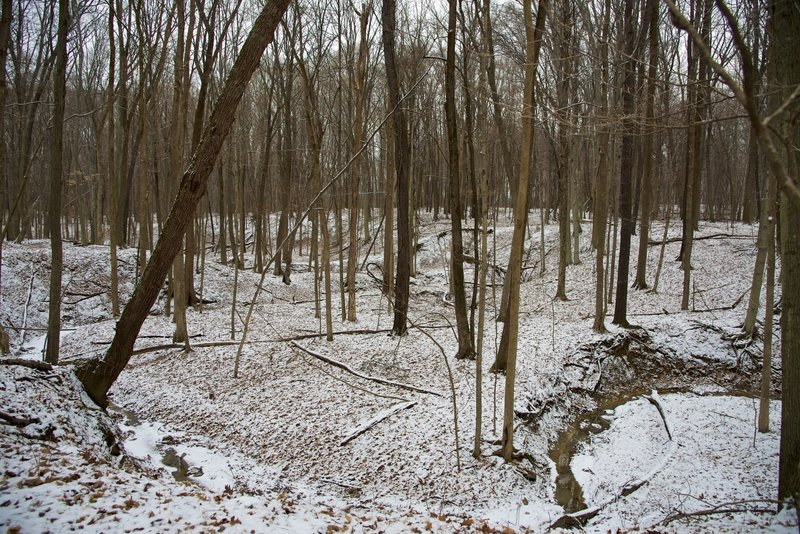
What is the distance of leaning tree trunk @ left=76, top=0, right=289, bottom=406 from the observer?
5223 millimetres

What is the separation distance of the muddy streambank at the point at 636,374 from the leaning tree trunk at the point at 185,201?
622cm

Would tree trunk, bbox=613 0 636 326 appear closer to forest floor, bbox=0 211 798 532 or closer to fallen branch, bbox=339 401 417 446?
forest floor, bbox=0 211 798 532

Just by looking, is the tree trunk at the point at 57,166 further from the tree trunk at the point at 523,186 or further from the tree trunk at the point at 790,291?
the tree trunk at the point at 790,291

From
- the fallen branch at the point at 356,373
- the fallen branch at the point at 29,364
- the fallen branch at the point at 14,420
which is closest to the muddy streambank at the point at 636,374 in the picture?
the fallen branch at the point at 356,373

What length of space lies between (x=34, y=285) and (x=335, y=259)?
46.3ft

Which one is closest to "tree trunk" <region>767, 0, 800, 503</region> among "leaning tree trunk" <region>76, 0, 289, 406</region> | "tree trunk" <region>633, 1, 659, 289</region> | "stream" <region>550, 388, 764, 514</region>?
"stream" <region>550, 388, 764, 514</region>

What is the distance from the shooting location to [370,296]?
17453 mm

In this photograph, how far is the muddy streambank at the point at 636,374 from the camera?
8.22 meters

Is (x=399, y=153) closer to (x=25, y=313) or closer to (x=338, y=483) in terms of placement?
(x=338, y=483)

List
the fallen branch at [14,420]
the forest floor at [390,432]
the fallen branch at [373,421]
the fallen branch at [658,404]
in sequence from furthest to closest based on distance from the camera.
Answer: the fallen branch at [658,404] < the fallen branch at [373,421] < the fallen branch at [14,420] < the forest floor at [390,432]

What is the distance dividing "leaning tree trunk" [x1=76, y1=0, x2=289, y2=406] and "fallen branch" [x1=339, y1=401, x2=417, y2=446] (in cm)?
295

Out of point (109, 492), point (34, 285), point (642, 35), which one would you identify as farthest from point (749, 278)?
point (34, 285)

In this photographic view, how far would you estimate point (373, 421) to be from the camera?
649 centimetres

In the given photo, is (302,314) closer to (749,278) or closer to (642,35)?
(642,35)
